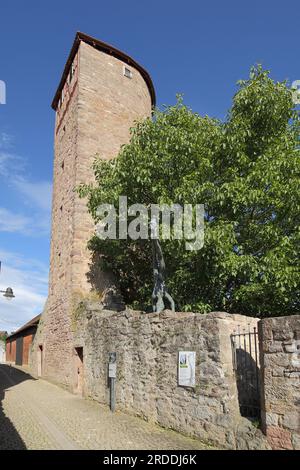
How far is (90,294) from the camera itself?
14.6 meters

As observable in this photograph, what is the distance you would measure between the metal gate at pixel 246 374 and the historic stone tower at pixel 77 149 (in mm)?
8247

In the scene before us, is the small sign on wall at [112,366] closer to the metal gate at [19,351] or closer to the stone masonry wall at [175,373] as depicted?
the stone masonry wall at [175,373]

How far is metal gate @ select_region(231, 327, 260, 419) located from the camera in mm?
6348

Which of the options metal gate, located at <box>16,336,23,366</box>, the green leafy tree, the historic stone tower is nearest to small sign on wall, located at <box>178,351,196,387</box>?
the green leafy tree

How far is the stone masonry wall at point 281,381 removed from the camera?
203 inches

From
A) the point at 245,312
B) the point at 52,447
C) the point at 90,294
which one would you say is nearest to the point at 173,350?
the point at 52,447

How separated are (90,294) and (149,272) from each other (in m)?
2.21

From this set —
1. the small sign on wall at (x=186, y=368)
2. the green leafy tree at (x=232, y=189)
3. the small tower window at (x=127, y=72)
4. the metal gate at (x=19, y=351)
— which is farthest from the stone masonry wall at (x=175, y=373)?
the metal gate at (x=19, y=351)

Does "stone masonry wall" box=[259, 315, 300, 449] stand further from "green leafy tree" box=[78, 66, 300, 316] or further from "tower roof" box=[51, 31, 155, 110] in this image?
"tower roof" box=[51, 31, 155, 110]

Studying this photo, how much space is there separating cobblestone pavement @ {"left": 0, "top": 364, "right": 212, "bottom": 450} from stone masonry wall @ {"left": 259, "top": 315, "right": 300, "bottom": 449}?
1452mm

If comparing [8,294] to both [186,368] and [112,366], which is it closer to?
[112,366]
